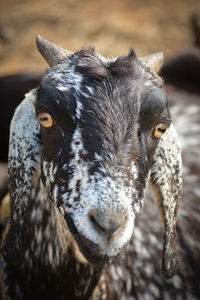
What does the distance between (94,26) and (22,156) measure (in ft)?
23.5

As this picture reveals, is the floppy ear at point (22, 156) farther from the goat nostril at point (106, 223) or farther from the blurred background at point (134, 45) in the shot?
the blurred background at point (134, 45)

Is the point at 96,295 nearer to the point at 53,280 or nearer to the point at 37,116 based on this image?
the point at 53,280

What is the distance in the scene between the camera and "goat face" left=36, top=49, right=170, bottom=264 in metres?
1.88

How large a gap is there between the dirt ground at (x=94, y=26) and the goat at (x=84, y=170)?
5.17 m

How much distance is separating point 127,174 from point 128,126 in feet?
0.81

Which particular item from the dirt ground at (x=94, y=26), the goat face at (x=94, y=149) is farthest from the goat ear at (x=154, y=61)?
the dirt ground at (x=94, y=26)

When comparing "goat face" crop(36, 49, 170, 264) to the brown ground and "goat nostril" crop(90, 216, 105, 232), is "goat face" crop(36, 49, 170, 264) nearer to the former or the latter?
"goat nostril" crop(90, 216, 105, 232)

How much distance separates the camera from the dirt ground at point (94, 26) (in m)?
8.01

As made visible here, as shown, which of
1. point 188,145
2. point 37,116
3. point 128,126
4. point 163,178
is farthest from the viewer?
point 188,145

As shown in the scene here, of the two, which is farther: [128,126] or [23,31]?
[23,31]

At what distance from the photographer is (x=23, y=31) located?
848cm

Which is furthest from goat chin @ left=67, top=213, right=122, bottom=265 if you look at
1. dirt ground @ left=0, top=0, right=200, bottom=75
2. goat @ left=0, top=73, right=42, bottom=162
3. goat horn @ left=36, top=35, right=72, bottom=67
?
dirt ground @ left=0, top=0, right=200, bottom=75

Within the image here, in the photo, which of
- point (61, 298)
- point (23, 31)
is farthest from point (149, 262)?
point (23, 31)

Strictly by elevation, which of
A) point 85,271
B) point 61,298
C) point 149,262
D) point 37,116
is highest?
point 37,116
